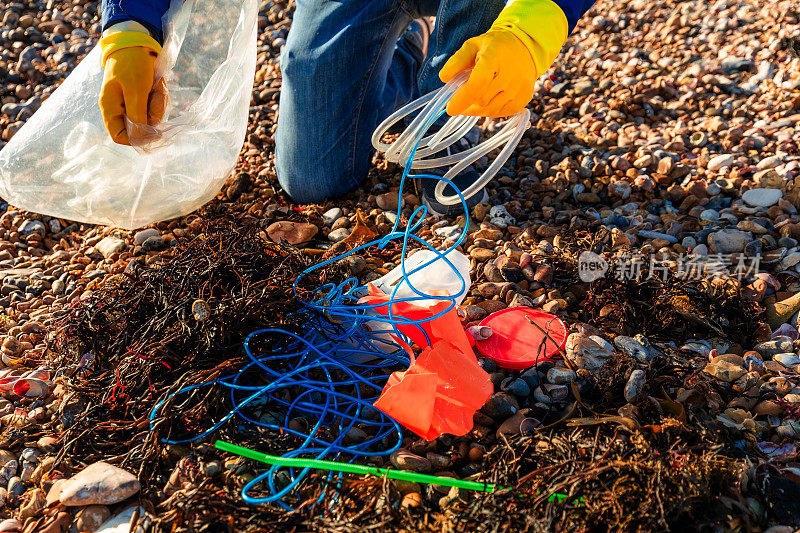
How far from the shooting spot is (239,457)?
1.42 meters

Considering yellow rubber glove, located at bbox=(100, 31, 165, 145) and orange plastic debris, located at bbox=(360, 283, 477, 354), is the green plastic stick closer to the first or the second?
orange plastic debris, located at bbox=(360, 283, 477, 354)

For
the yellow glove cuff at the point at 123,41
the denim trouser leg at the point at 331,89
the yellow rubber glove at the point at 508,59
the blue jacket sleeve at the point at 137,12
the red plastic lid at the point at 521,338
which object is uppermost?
the blue jacket sleeve at the point at 137,12

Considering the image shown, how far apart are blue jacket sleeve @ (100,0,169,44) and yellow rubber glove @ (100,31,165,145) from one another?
9 cm

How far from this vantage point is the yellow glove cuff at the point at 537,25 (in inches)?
68.9

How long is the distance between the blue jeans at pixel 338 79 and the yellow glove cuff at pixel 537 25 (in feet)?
1.80

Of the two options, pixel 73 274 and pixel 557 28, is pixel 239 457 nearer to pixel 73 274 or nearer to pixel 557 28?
pixel 73 274

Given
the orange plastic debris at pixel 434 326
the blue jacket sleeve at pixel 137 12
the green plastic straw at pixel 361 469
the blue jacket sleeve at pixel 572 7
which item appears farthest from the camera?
the blue jacket sleeve at pixel 137 12

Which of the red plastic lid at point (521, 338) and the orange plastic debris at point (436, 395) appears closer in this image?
the orange plastic debris at point (436, 395)

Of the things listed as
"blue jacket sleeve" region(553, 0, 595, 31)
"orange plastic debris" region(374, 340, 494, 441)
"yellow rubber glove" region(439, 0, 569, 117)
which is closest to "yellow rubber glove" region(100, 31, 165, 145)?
"yellow rubber glove" region(439, 0, 569, 117)

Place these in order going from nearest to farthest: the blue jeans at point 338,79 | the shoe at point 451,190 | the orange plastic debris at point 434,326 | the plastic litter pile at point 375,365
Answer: the plastic litter pile at point 375,365 < the orange plastic debris at point 434,326 < the shoe at point 451,190 < the blue jeans at point 338,79

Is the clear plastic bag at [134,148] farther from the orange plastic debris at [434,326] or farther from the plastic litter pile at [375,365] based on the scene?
the orange plastic debris at [434,326]

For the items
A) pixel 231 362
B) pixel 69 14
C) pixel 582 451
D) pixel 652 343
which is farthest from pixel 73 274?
pixel 69 14

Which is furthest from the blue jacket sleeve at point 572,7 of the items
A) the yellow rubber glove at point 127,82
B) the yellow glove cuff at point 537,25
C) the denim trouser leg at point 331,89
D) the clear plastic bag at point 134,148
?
the yellow rubber glove at point 127,82

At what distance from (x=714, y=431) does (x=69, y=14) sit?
14.1ft
